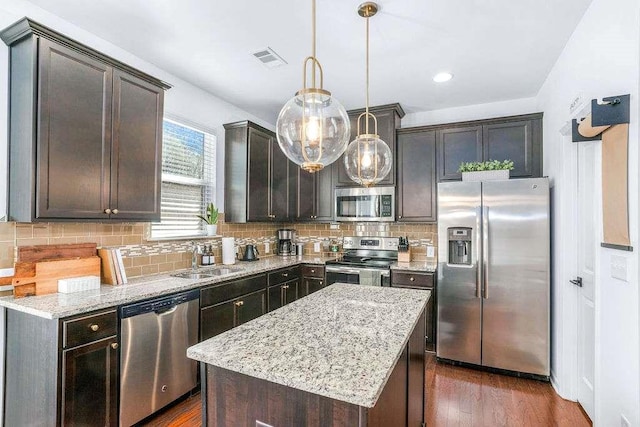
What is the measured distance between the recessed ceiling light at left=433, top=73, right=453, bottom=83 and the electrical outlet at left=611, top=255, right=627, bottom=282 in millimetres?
2094

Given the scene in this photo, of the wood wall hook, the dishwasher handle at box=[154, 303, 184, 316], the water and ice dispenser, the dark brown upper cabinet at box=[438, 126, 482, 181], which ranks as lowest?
the dishwasher handle at box=[154, 303, 184, 316]

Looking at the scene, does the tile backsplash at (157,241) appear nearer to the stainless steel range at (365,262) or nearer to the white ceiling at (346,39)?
the stainless steel range at (365,262)

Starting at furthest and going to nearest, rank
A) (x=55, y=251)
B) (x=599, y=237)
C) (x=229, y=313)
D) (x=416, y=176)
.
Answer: (x=416, y=176)
(x=229, y=313)
(x=55, y=251)
(x=599, y=237)

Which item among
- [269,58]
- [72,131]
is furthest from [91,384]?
[269,58]

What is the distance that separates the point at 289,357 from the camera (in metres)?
1.22

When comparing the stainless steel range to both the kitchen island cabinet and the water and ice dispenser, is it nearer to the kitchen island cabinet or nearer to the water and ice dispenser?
the kitchen island cabinet

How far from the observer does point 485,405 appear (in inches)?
102

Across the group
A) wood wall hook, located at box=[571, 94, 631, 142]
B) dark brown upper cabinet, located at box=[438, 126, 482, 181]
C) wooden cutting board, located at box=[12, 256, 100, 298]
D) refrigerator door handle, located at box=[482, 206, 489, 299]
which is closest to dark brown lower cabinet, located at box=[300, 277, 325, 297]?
refrigerator door handle, located at box=[482, 206, 489, 299]

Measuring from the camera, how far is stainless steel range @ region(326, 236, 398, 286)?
3.72m

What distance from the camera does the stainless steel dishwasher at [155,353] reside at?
2154 mm

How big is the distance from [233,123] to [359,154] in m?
2.19

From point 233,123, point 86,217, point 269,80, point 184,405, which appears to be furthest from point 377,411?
point 233,123

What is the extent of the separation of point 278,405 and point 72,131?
209 cm

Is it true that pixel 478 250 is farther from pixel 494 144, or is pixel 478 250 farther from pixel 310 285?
pixel 310 285
